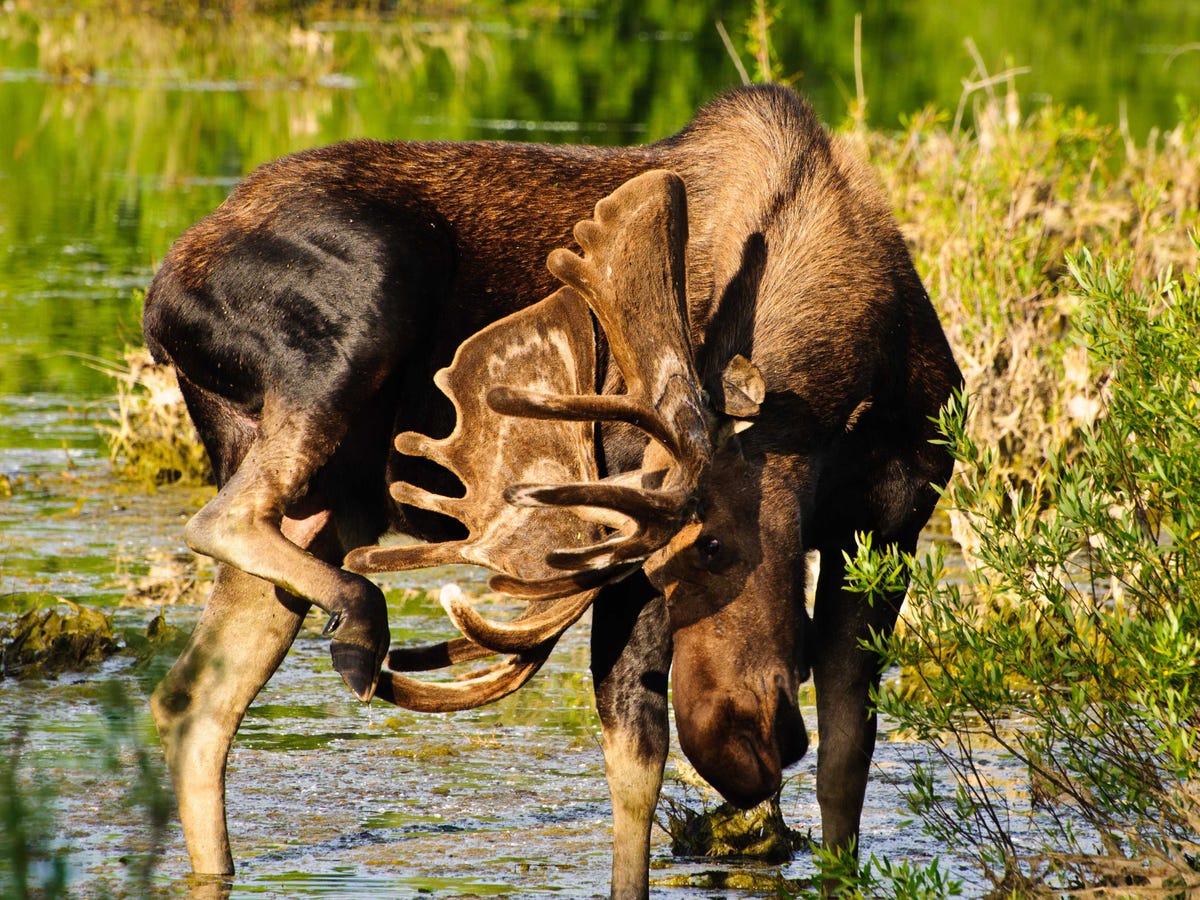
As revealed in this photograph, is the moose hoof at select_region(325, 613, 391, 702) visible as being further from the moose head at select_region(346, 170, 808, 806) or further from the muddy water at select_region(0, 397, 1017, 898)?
the muddy water at select_region(0, 397, 1017, 898)

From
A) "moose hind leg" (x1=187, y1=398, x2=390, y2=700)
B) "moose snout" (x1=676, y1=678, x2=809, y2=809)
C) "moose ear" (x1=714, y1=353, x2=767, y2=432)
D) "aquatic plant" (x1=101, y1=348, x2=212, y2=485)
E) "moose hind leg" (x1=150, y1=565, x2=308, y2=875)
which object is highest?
"moose ear" (x1=714, y1=353, x2=767, y2=432)

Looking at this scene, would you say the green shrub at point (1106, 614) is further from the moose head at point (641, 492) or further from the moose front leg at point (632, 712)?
the moose front leg at point (632, 712)

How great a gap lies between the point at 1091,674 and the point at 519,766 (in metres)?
2.39

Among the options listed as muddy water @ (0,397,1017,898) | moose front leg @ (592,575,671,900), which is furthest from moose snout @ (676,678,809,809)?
muddy water @ (0,397,1017,898)

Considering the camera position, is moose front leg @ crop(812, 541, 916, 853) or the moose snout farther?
moose front leg @ crop(812, 541, 916, 853)

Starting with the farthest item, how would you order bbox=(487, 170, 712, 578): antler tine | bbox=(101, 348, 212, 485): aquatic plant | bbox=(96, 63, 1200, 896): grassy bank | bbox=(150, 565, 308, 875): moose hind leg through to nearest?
bbox=(101, 348, 212, 485): aquatic plant → bbox=(150, 565, 308, 875): moose hind leg → bbox=(487, 170, 712, 578): antler tine → bbox=(96, 63, 1200, 896): grassy bank

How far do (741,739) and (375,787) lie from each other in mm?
1999

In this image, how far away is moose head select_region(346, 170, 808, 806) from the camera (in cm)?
479

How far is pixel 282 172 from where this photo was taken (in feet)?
19.0

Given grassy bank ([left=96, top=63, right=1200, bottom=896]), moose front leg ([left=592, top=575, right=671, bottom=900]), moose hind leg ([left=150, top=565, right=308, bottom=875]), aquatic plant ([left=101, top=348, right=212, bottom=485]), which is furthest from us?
aquatic plant ([left=101, top=348, right=212, bottom=485])

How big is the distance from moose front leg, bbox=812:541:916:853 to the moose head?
24.5 inches

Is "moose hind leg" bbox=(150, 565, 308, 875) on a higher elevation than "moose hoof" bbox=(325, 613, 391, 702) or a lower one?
lower

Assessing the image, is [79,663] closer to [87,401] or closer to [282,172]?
[282,172]

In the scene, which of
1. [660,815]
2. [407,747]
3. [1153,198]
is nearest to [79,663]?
[407,747]
